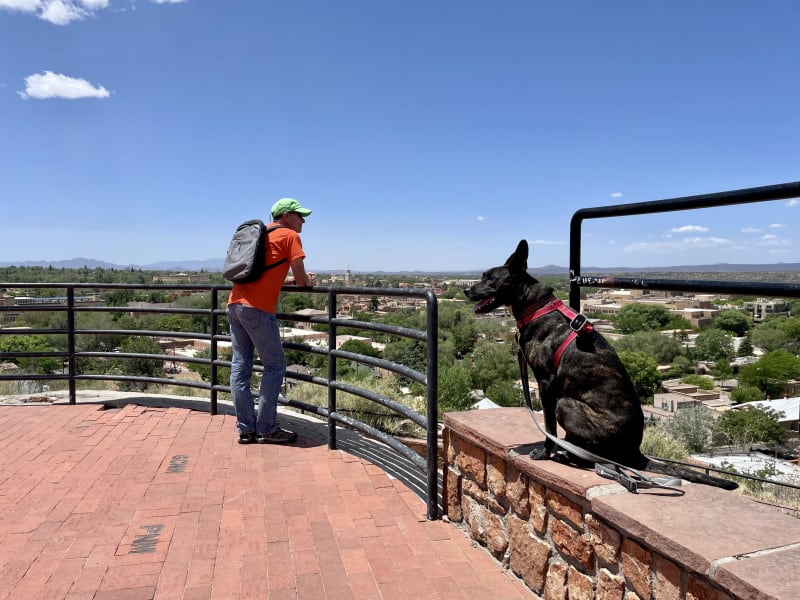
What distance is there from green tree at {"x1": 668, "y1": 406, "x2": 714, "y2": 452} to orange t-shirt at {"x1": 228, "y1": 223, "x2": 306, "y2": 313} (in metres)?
12.2

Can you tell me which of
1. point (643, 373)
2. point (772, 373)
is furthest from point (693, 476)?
point (643, 373)

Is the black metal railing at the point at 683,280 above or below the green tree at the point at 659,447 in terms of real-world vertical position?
above

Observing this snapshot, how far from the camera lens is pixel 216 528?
3.28 metres

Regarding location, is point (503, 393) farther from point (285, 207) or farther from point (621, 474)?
point (621, 474)

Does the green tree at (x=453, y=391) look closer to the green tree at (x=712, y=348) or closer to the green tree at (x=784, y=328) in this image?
the green tree at (x=784, y=328)

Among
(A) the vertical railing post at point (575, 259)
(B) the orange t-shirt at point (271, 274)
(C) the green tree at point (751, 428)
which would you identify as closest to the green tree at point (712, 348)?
(C) the green tree at point (751, 428)

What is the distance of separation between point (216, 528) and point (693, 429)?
14.4 metres

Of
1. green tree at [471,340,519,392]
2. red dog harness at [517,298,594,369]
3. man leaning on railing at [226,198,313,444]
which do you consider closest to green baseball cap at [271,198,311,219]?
man leaning on railing at [226,198,313,444]

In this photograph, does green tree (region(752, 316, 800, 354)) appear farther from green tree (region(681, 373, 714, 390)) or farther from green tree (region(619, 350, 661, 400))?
green tree (region(681, 373, 714, 390))

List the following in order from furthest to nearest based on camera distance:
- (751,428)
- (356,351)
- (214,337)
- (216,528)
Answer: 1. (751,428)
2. (356,351)
3. (214,337)
4. (216,528)

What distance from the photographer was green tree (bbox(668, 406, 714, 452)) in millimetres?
13938

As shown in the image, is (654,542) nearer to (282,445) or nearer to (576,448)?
(576,448)

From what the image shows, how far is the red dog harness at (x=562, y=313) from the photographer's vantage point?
2.46 meters

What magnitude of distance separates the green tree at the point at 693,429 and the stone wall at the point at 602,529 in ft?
40.2
